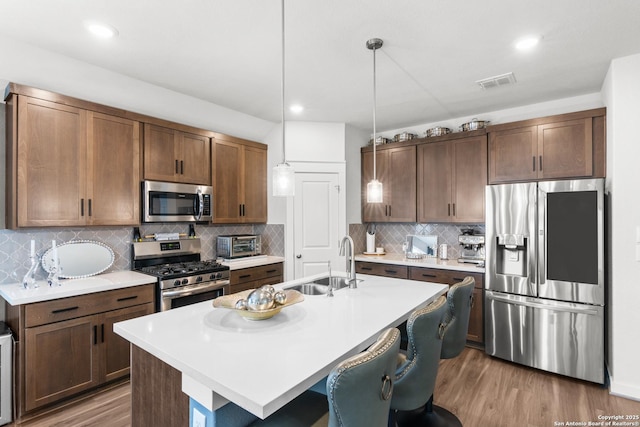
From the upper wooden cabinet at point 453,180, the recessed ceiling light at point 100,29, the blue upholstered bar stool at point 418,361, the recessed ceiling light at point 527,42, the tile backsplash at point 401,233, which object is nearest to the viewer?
the blue upholstered bar stool at point 418,361

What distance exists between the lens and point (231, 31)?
2.31m

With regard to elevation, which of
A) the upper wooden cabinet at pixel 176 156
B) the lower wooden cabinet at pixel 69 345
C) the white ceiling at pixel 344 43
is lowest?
the lower wooden cabinet at pixel 69 345

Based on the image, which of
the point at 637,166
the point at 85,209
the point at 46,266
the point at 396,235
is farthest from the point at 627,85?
the point at 46,266

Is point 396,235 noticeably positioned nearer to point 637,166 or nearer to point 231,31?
point 637,166

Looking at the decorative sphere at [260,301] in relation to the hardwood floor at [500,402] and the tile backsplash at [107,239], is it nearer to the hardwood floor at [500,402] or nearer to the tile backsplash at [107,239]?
the hardwood floor at [500,402]

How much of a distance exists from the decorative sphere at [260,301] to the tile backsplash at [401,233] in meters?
2.83

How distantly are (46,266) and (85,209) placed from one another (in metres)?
0.56

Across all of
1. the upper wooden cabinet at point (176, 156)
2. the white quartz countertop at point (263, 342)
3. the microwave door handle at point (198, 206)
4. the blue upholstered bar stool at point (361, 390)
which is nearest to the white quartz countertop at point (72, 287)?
the microwave door handle at point (198, 206)

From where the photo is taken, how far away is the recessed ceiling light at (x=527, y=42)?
93.2 inches

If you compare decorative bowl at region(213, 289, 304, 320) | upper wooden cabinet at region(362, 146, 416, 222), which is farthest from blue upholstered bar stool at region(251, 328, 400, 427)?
upper wooden cabinet at region(362, 146, 416, 222)

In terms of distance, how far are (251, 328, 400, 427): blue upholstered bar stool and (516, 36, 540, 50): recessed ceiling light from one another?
2388 millimetres

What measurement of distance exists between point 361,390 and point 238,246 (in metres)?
3.19

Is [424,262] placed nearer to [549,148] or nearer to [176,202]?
[549,148]

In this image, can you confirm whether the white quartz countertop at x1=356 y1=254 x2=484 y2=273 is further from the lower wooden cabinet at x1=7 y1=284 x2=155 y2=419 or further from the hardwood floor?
the lower wooden cabinet at x1=7 y1=284 x2=155 y2=419
